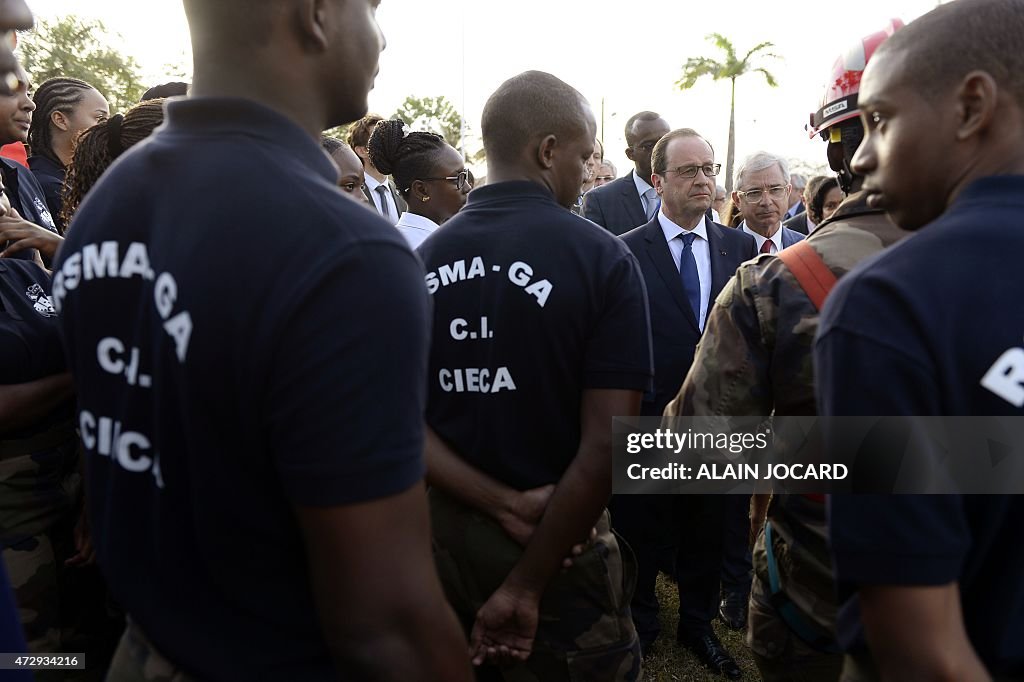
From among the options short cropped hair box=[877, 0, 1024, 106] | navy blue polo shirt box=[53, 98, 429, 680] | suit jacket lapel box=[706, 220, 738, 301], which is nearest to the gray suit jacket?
suit jacket lapel box=[706, 220, 738, 301]

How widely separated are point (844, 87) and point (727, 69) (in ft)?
125

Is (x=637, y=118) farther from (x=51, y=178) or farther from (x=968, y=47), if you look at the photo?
(x=968, y=47)

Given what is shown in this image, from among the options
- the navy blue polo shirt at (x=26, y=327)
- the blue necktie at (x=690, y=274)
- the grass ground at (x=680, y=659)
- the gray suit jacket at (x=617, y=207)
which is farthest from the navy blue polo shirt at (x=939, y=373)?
the gray suit jacket at (x=617, y=207)

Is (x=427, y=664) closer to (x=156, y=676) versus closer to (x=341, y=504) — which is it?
(x=341, y=504)

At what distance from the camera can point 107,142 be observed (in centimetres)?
309

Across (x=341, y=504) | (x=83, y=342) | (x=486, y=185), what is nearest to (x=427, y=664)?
(x=341, y=504)

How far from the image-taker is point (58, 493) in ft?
9.14

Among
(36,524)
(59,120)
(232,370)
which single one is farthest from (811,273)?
(59,120)

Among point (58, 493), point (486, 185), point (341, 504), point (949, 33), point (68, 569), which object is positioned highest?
point (949, 33)

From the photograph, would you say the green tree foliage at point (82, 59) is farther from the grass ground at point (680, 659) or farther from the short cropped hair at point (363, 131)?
the grass ground at point (680, 659)

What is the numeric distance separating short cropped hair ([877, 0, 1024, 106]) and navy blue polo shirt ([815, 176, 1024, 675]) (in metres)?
0.23

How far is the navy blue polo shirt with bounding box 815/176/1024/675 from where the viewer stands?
1.25 m

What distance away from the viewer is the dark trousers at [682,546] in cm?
452

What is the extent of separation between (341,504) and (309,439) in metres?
0.10
